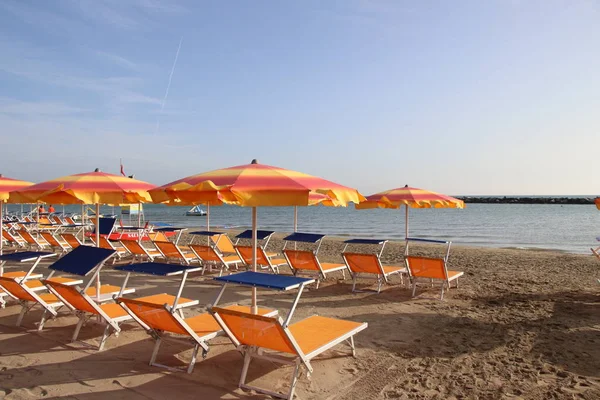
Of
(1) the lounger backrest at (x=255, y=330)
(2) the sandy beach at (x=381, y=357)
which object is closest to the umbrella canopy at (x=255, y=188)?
(1) the lounger backrest at (x=255, y=330)

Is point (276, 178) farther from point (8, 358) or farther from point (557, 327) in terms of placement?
point (557, 327)

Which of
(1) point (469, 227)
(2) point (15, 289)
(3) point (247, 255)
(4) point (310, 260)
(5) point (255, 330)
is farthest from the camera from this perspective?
(1) point (469, 227)

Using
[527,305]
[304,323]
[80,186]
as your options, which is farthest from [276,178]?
[527,305]

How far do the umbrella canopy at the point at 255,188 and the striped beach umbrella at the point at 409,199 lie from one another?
359 cm

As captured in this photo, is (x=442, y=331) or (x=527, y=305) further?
(x=527, y=305)

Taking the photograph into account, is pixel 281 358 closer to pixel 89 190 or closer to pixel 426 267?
pixel 89 190

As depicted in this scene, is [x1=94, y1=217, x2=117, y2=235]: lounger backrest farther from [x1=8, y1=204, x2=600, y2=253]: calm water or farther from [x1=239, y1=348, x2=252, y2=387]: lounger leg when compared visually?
[x1=8, y1=204, x2=600, y2=253]: calm water

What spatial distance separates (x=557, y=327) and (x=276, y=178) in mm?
4019

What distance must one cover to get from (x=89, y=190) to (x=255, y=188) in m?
2.57

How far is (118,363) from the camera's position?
4.05 m

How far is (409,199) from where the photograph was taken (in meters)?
8.33

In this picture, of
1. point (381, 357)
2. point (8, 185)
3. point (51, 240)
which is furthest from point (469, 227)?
point (8, 185)

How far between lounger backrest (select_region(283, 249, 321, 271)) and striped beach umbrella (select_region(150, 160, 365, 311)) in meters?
3.08

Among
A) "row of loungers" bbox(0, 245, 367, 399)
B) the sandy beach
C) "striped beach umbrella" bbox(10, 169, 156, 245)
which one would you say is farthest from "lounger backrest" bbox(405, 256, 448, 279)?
"striped beach umbrella" bbox(10, 169, 156, 245)
